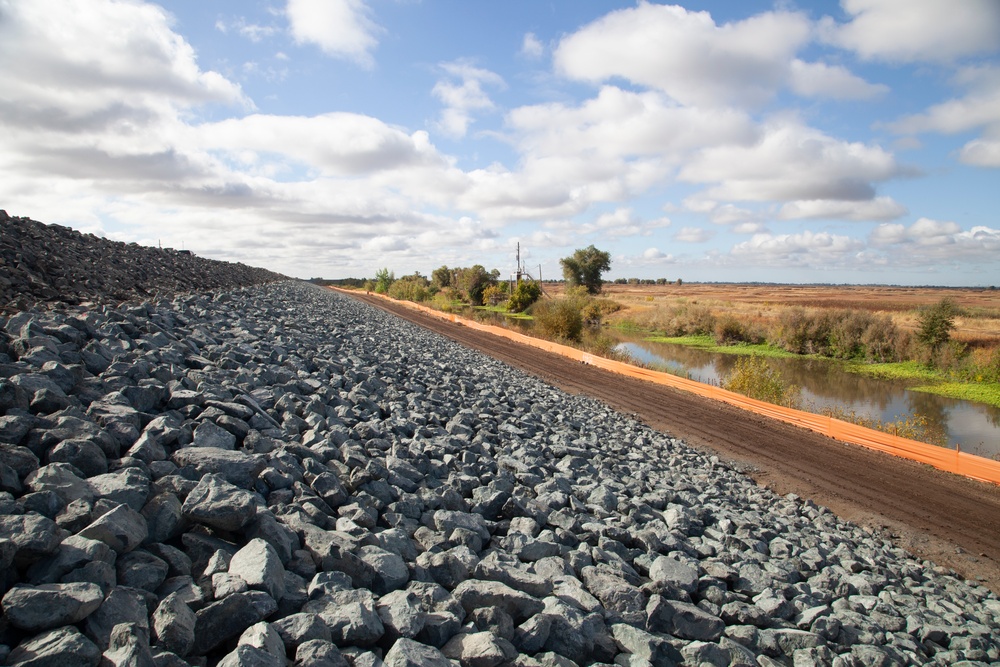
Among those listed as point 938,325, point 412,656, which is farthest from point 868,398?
point 412,656

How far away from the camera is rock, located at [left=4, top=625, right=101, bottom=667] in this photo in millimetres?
1893

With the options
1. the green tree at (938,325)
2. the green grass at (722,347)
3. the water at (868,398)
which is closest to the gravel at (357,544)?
the water at (868,398)

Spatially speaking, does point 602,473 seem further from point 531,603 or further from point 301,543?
point 301,543

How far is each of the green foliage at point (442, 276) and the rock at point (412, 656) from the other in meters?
93.0

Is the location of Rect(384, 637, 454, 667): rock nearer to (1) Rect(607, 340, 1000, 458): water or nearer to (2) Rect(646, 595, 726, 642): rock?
(2) Rect(646, 595, 726, 642): rock

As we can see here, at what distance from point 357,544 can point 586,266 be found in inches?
2970

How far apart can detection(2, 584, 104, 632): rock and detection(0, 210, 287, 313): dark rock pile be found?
21.4ft

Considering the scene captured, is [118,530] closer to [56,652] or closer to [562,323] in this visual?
[56,652]

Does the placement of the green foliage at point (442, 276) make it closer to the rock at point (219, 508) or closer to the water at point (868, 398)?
the water at point (868, 398)

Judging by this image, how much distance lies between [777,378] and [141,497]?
20.2 metres

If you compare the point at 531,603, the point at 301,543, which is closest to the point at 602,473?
the point at 531,603

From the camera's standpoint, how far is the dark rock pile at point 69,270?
8625 mm

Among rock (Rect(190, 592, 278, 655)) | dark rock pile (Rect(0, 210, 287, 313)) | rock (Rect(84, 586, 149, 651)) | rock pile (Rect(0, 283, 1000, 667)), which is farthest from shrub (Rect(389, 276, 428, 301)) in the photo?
rock (Rect(84, 586, 149, 651))

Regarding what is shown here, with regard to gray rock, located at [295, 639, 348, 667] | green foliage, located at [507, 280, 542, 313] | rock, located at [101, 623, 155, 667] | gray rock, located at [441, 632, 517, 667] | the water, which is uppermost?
green foliage, located at [507, 280, 542, 313]
